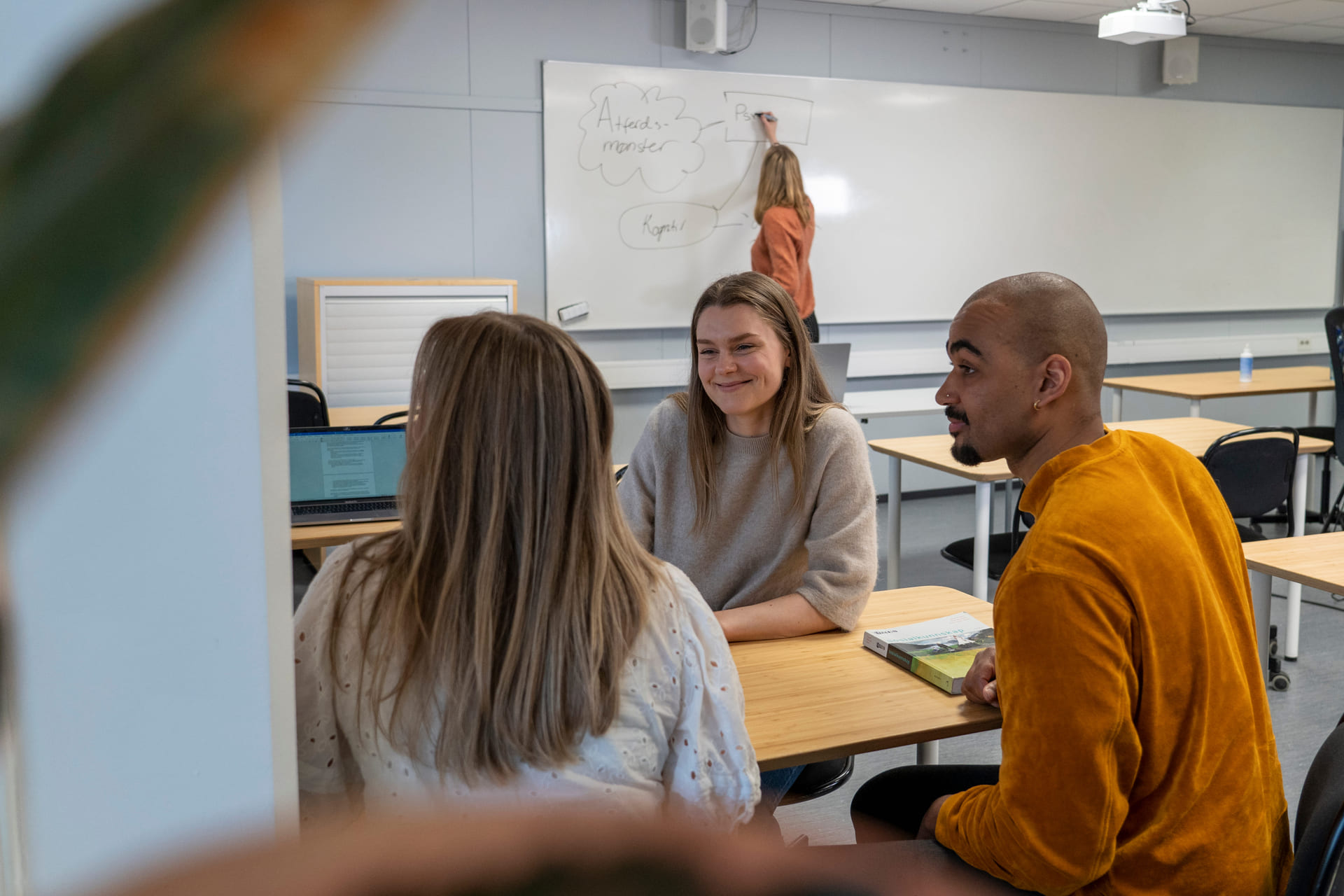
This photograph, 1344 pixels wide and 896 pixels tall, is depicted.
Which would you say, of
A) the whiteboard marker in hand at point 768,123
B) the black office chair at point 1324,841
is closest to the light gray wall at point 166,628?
the black office chair at point 1324,841

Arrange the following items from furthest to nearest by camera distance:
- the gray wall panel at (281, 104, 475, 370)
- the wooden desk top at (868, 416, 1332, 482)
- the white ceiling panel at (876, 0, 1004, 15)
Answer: the white ceiling panel at (876, 0, 1004, 15), the gray wall panel at (281, 104, 475, 370), the wooden desk top at (868, 416, 1332, 482)

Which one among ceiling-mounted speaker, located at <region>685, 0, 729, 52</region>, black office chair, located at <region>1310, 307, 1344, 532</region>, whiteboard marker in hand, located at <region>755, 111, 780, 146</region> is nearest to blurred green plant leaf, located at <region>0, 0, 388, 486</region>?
black office chair, located at <region>1310, 307, 1344, 532</region>

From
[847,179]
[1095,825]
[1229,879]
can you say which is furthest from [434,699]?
[847,179]

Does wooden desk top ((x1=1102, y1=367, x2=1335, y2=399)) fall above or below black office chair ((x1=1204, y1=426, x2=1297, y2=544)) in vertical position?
above

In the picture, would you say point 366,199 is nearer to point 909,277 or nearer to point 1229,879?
point 909,277

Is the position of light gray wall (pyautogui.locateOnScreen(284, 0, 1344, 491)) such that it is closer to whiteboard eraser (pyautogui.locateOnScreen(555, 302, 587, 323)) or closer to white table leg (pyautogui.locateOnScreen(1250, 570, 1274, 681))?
whiteboard eraser (pyautogui.locateOnScreen(555, 302, 587, 323))

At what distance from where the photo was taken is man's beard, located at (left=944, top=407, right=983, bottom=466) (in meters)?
1.66

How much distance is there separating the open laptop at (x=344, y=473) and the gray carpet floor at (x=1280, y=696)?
1075 millimetres

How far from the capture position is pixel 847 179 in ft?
18.5

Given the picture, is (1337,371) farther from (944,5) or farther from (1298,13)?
(1298,13)

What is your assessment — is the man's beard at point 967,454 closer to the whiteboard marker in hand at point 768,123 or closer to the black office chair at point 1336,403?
the black office chair at point 1336,403

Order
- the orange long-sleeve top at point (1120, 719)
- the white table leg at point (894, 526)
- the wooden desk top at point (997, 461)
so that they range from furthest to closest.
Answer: the white table leg at point (894, 526), the wooden desk top at point (997, 461), the orange long-sleeve top at point (1120, 719)

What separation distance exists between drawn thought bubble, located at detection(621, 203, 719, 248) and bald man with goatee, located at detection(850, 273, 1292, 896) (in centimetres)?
399

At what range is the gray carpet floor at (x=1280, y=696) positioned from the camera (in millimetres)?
2727
